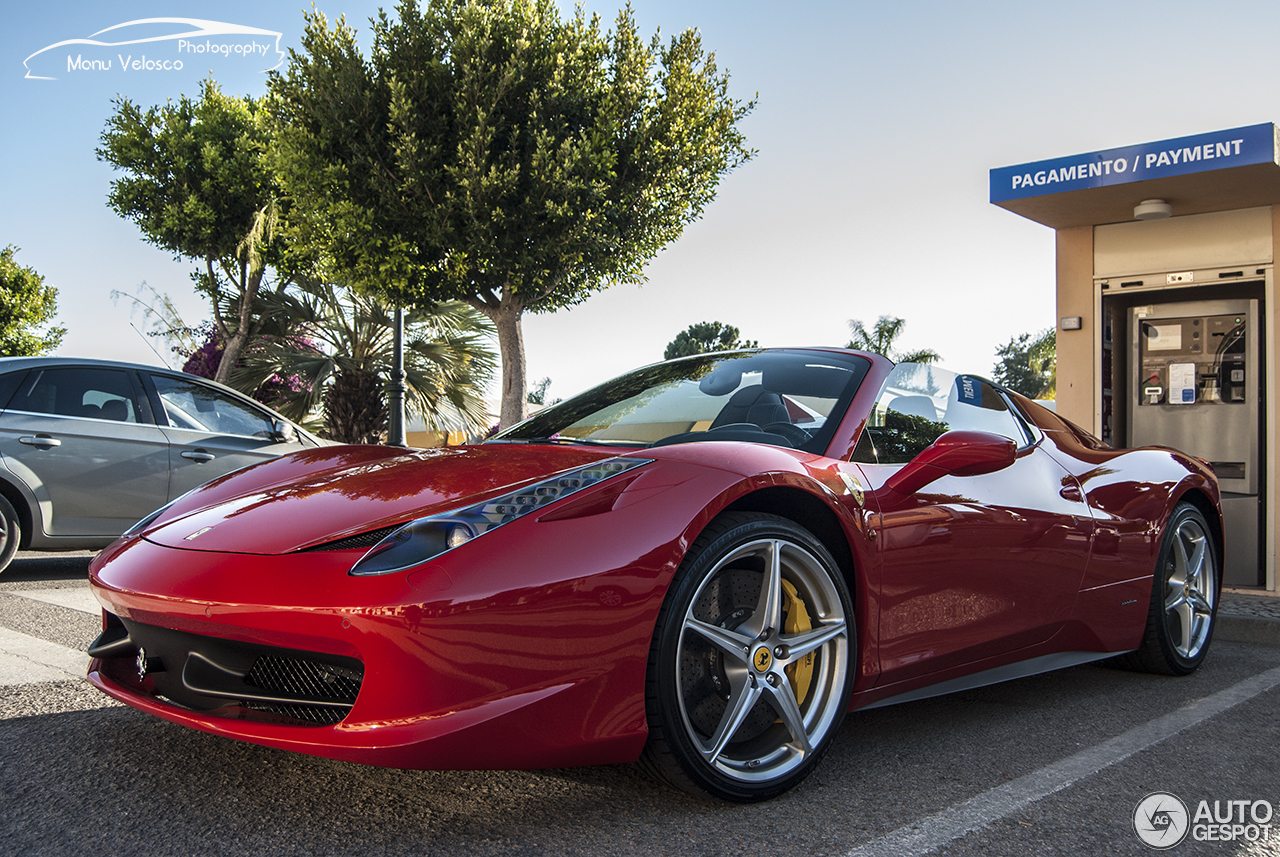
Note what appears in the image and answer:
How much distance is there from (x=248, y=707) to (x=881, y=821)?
143 centimetres

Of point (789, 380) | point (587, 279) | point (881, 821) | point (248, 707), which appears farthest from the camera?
point (587, 279)

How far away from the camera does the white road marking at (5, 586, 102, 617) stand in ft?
15.3

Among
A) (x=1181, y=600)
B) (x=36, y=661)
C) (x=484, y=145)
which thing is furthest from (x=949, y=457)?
(x=484, y=145)

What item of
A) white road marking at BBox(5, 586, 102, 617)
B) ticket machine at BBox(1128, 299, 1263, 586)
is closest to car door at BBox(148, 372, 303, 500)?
white road marking at BBox(5, 586, 102, 617)

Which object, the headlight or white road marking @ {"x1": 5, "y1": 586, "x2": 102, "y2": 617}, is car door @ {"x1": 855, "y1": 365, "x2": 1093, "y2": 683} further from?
white road marking @ {"x1": 5, "y1": 586, "x2": 102, "y2": 617}

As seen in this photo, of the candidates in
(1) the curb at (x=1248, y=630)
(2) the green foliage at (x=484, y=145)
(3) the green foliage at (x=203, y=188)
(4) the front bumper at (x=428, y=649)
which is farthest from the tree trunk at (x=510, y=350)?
(4) the front bumper at (x=428, y=649)

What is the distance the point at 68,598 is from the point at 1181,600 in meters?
5.38

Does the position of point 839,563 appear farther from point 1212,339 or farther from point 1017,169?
point 1212,339

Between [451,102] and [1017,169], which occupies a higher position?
[451,102]

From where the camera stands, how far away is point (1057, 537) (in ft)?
10.7

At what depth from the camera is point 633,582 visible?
6.85 feet

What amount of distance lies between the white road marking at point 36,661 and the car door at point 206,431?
8.04ft

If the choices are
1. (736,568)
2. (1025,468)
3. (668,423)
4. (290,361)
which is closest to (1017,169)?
(1025,468)

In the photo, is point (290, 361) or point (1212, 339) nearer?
point (1212, 339)
